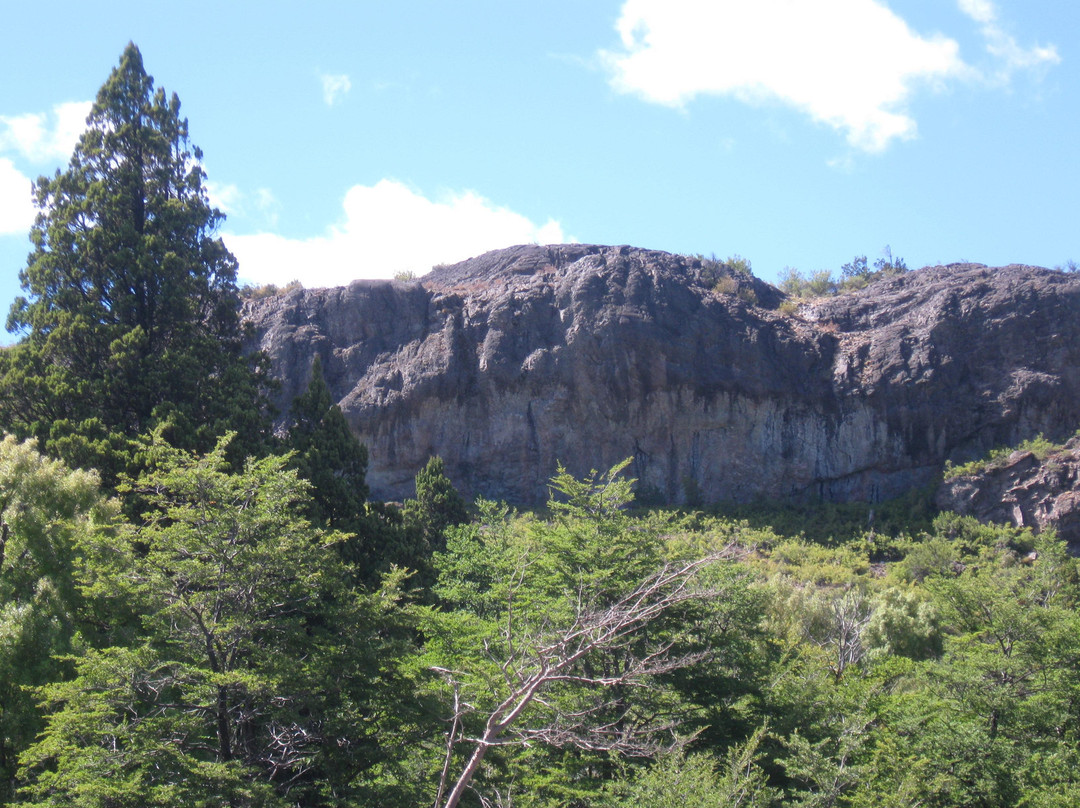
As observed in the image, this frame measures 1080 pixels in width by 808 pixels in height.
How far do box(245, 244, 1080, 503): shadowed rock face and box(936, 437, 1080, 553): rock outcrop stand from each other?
352 centimetres

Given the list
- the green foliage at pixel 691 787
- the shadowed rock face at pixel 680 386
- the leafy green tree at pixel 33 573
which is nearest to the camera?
the green foliage at pixel 691 787

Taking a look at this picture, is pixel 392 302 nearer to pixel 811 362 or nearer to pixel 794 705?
pixel 811 362

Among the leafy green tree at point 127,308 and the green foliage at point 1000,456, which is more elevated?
the leafy green tree at point 127,308

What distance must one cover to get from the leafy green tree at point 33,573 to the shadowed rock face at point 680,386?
30.6m

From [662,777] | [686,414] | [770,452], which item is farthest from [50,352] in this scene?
[770,452]

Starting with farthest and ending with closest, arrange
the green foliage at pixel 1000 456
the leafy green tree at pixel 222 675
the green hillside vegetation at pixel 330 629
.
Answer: the green foliage at pixel 1000 456
the green hillside vegetation at pixel 330 629
the leafy green tree at pixel 222 675

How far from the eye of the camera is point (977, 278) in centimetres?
5053

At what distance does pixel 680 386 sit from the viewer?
47.4m

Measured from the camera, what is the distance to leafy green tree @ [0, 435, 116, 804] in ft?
43.5

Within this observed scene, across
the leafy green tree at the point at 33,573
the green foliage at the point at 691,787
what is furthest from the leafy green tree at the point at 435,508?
the green foliage at the point at 691,787

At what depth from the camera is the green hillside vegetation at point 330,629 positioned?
36.8ft

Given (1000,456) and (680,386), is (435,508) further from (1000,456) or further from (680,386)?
(1000,456)

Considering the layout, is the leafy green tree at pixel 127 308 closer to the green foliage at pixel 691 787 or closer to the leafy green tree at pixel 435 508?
the leafy green tree at pixel 435 508

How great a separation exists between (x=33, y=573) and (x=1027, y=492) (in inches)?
1586
